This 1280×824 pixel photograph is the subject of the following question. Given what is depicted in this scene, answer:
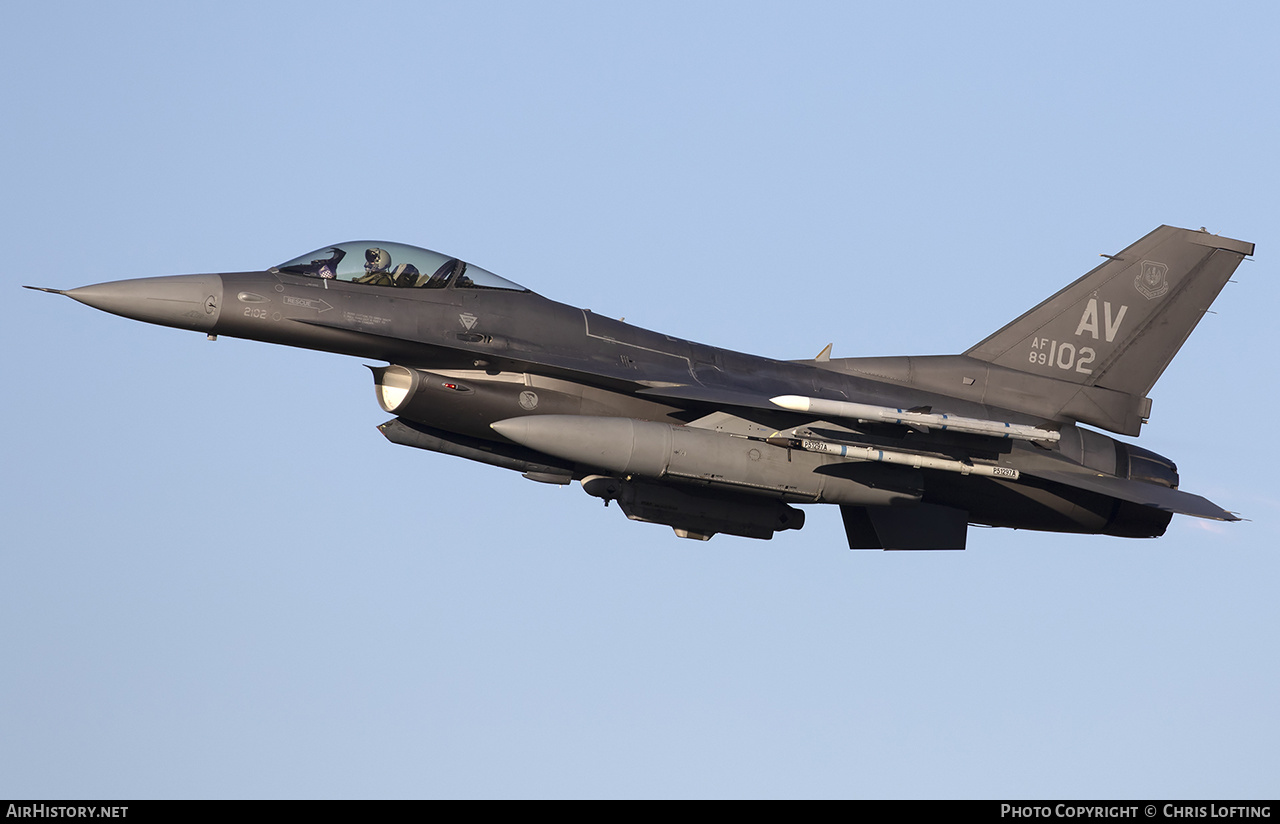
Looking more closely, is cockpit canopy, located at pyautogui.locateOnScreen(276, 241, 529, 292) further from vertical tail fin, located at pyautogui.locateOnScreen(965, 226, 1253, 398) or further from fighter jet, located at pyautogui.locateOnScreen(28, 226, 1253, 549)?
vertical tail fin, located at pyautogui.locateOnScreen(965, 226, 1253, 398)

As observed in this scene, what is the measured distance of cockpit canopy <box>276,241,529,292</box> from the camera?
54.1 feet

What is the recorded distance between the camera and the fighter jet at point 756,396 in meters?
16.1

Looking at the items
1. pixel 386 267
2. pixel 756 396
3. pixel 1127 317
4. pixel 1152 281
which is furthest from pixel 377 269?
pixel 1152 281

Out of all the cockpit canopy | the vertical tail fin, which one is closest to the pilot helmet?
the cockpit canopy

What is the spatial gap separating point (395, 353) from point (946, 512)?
707cm

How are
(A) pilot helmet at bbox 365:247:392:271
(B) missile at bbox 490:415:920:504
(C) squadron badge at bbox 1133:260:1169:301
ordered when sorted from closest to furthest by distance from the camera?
(B) missile at bbox 490:415:920:504, (A) pilot helmet at bbox 365:247:392:271, (C) squadron badge at bbox 1133:260:1169:301

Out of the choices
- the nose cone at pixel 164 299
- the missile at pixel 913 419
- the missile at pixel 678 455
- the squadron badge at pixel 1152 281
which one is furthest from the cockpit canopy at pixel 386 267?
the squadron badge at pixel 1152 281

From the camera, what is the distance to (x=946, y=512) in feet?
59.9

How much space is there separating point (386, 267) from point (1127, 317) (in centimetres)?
968

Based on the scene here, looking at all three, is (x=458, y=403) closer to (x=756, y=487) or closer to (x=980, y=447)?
(x=756, y=487)

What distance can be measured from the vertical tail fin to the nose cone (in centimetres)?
969

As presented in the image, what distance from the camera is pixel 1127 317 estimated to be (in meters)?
19.3
